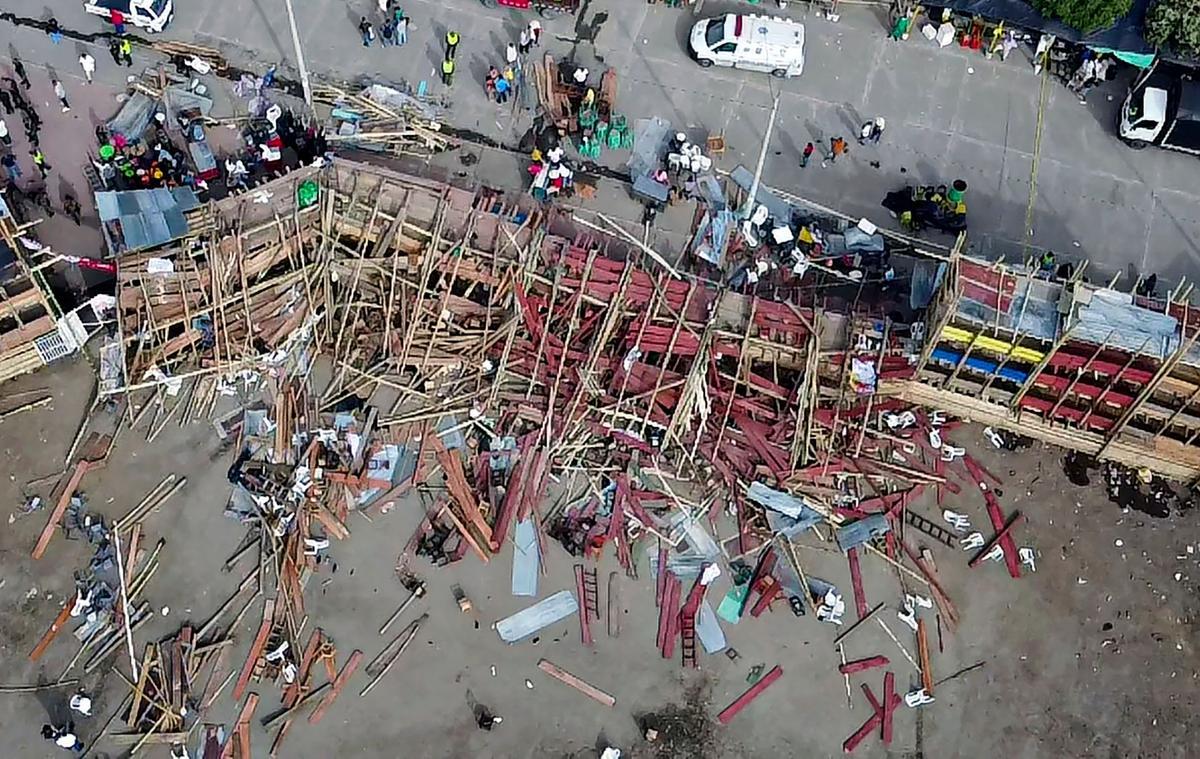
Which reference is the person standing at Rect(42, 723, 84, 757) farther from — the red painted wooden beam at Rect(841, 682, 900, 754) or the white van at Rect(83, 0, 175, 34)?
the white van at Rect(83, 0, 175, 34)

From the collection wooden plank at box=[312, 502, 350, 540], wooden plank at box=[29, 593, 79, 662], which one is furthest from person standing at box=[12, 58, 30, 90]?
wooden plank at box=[312, 502, 350, 540]

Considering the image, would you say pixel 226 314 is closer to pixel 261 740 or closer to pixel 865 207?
pixel 261 740

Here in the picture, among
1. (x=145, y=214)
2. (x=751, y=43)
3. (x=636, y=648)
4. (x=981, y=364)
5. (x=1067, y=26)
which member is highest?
(x=1067, y=26)

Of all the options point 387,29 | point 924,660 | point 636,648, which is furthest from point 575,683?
point 387,29

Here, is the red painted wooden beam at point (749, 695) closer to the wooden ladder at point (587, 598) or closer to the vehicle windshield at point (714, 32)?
the wooden ladder at point (587, 598)

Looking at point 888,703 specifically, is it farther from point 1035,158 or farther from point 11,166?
point 11,166

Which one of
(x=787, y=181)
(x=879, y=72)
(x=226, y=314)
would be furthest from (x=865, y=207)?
(x=226, y=314)

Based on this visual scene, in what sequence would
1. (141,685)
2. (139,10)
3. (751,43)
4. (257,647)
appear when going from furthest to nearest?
(751,43), (139,10), (257,647), (141,685)
